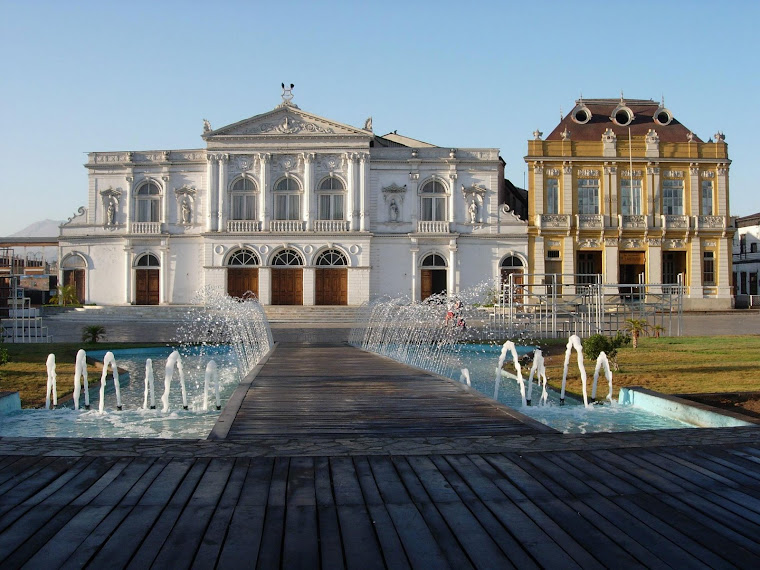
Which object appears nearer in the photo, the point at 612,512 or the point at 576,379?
the point at 612,512

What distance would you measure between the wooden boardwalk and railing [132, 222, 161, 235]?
3770cm

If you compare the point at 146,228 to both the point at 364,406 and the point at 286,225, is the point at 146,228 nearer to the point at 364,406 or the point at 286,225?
the point at 286,225

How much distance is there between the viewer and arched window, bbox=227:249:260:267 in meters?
41.8

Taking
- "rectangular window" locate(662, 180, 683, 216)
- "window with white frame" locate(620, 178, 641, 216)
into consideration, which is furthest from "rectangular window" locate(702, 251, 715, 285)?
"window with white frame" locate(620, 178, 641, 216)

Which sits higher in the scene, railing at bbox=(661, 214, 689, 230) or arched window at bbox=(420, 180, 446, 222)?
arched window at bbox=(420, 180, 446, 222)

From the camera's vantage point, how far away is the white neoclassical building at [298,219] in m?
41.5

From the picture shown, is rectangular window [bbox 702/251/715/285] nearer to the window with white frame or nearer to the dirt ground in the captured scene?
the window with white frame

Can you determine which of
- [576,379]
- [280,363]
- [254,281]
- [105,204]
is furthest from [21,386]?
[105,204]

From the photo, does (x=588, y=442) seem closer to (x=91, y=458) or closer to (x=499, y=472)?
(x=499, y=472)

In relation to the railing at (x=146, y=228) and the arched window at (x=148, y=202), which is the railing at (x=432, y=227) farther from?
the arched window at (x=148, y=202)

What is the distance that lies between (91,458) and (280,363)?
8698 mm

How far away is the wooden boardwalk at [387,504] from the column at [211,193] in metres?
36.3

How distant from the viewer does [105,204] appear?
1686 inches

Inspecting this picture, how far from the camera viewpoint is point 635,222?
42062 mm
